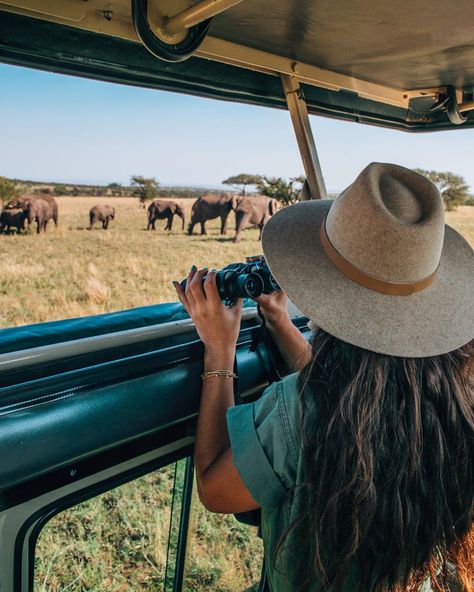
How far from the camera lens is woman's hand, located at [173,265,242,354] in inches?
44.3

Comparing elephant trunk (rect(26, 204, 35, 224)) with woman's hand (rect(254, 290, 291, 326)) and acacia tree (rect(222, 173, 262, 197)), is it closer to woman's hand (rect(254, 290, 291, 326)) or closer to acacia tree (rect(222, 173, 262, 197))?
acacia tree (rect(222, 173, 262, 197))

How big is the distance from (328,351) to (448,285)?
29 cm

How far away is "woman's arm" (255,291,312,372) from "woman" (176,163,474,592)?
35 cm

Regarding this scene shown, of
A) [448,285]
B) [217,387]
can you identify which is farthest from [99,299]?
[448,285]

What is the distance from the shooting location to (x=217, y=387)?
1.12 metres

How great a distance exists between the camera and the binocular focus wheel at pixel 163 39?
103cm

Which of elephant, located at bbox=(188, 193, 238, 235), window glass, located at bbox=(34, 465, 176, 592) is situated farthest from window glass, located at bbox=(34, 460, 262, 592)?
elephant, located at bbox=(188, 193, 238, 235)

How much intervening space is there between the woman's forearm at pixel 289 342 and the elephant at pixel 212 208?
14.5 metres

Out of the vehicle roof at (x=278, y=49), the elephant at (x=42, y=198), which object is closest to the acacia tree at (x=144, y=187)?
the elephant at (x=42, y=198)

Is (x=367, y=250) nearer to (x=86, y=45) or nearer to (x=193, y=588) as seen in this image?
(x=86, y=45)

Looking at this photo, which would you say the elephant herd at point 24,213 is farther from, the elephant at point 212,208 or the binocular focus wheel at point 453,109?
the binocular focus wheel at point 453,109

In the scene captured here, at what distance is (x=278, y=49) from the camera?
1.46 metres

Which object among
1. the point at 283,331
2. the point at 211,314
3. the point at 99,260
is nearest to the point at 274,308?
the point at 283,331

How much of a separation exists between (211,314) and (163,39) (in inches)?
23.8
